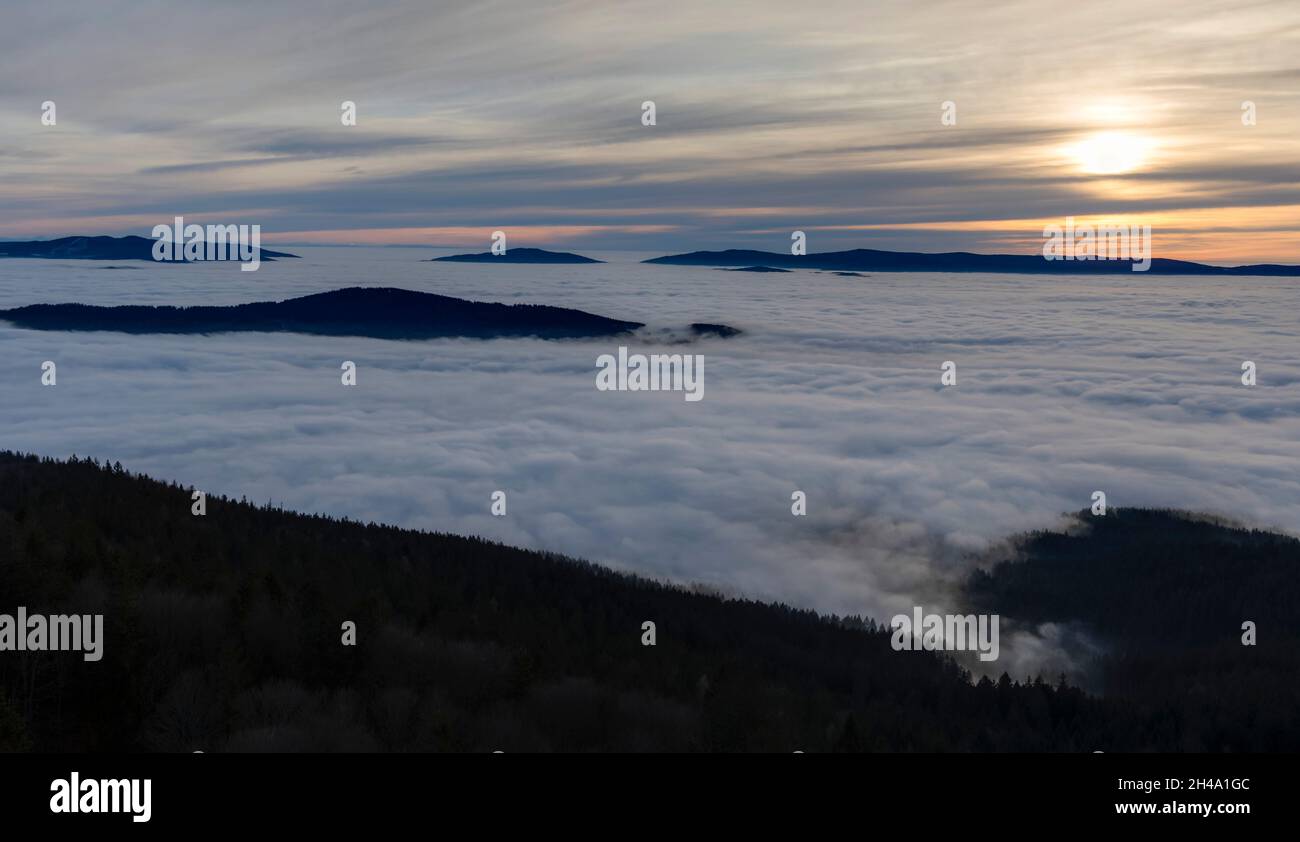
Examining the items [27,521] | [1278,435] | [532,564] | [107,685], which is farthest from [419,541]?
[1278,435]

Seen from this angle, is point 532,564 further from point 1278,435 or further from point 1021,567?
point 1278,435

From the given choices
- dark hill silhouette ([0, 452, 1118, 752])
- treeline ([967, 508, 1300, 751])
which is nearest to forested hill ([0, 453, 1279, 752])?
dark hill silhouette ([0, 452, 1118, 752])

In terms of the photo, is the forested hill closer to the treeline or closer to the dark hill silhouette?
the dark hill silhouette

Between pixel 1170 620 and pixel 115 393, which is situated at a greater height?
pixel 115 393

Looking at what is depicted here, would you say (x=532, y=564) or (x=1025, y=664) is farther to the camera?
(x=1025, y=664)

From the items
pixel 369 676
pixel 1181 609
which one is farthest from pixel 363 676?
pixel 1181 609
